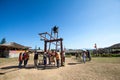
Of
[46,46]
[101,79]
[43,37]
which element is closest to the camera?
[101,79]

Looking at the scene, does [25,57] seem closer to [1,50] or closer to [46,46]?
[46,46]

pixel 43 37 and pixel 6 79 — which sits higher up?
pixel 43 37

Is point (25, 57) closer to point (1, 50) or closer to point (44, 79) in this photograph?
point (44, 79)

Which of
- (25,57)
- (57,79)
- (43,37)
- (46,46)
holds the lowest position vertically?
(57,79)

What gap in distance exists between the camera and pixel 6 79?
700 centimetres

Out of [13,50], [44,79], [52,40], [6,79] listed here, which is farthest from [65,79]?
[13,50]

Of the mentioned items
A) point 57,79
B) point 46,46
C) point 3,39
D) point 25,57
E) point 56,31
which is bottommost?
point 57,79

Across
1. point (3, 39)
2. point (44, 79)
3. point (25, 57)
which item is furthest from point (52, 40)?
point (3, 39)

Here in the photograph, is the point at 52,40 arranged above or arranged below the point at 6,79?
above

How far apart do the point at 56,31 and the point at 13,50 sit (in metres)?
24.7

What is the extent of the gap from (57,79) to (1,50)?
31.7m

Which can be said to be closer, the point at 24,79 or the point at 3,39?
the point at 24,79

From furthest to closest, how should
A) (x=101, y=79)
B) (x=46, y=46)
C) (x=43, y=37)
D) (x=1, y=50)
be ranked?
(x=1, y=50) < (x=46, y=46) < (x=43, y=37) < (x=101, y=79)

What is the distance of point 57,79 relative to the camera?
6.80m
